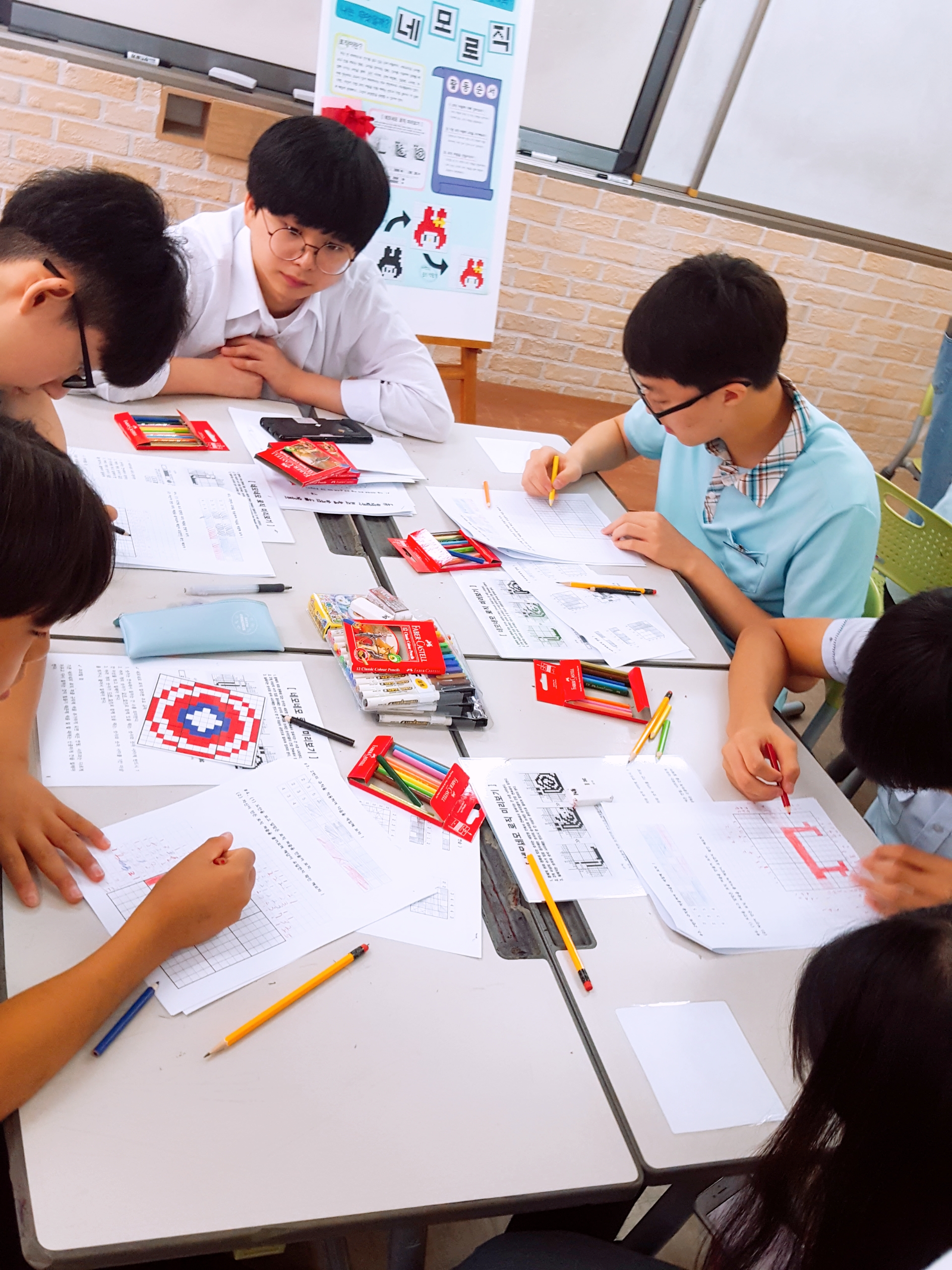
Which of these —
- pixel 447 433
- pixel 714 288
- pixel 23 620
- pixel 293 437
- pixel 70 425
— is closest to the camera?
pixel 23 620

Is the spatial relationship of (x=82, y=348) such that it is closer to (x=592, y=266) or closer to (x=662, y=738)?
(x=662, y=738)

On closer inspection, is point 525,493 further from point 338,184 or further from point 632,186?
point 632,186

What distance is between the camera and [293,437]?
1.84 meters

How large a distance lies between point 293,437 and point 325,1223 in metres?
1.38

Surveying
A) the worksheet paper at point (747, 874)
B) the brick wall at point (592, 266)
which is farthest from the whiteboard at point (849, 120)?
the worksheet paper at point (747, 874)

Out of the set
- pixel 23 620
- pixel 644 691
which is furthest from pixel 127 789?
pixel 644 691

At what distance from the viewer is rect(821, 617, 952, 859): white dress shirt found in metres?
1.41

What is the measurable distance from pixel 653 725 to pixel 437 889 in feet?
1.51

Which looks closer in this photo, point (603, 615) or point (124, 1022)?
point (124, 1022)

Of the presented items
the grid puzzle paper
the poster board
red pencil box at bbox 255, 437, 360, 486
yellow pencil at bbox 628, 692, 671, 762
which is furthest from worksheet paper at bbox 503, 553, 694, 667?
the poster board

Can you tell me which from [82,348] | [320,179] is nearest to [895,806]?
[82,348]

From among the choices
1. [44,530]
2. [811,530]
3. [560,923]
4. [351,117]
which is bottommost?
[560,923]

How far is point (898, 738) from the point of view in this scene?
1136mm

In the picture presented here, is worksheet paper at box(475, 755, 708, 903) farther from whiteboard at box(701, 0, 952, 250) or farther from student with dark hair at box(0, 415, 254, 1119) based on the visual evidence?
whiteboard at box(701, 0, 952, 250)
